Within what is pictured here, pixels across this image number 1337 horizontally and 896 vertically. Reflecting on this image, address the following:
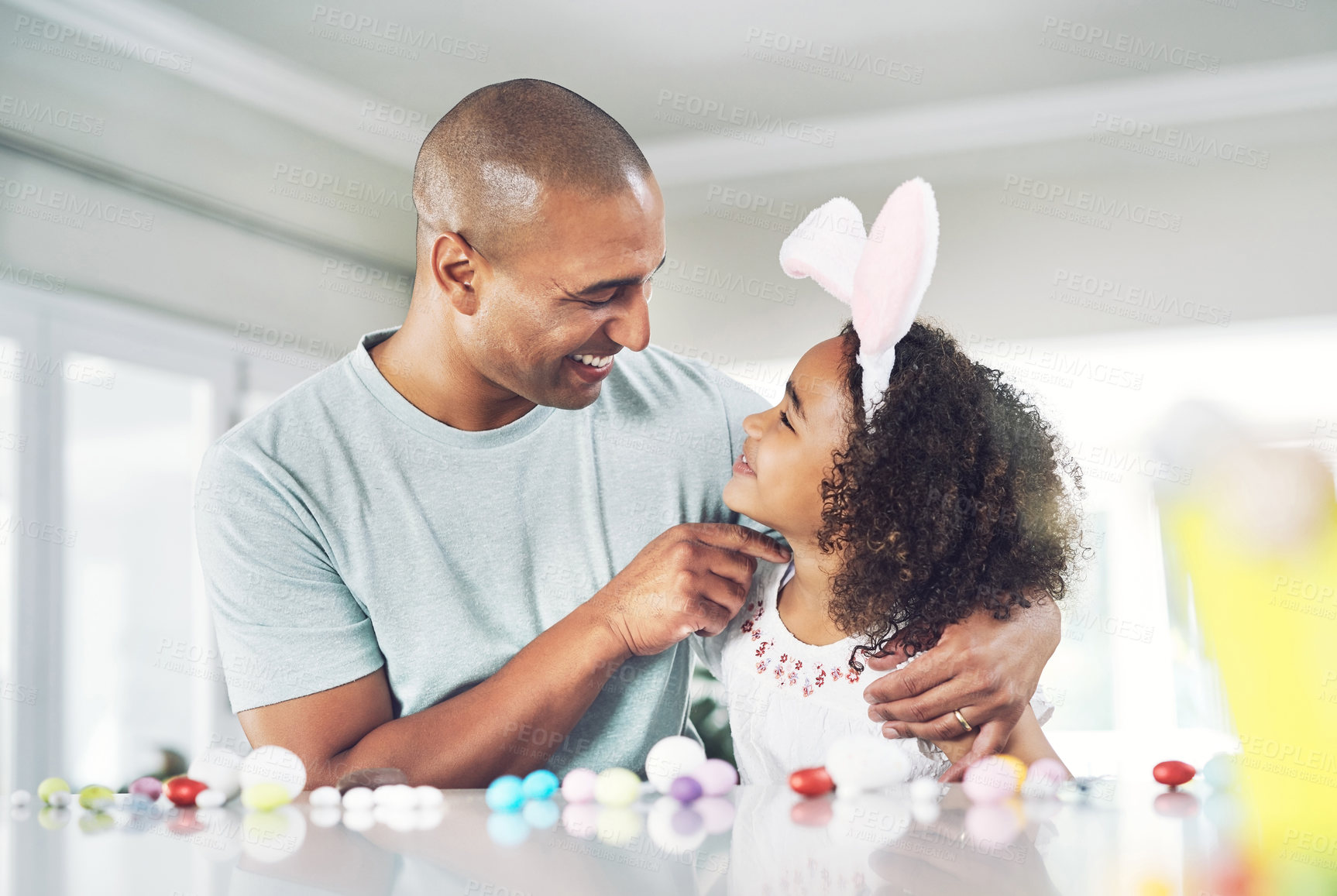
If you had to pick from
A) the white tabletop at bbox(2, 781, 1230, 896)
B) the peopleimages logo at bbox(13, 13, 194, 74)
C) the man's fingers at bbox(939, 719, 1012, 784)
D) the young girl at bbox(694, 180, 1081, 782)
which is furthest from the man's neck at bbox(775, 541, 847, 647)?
the peopleimages logo at bbox(13, 13, 194, 74)

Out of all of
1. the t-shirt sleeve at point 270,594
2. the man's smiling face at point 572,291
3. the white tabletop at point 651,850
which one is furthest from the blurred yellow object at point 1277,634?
the t-shirt sleeve at point 270,594

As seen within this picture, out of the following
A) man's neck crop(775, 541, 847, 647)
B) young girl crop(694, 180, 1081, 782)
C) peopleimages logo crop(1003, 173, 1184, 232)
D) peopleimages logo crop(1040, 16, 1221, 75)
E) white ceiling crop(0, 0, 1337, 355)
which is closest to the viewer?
young girl crop(694, 180, 1081, 782)

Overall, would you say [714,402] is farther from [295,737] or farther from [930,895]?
[930,895]

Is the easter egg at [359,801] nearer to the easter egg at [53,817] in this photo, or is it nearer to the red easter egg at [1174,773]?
the easter egg at [53,817]

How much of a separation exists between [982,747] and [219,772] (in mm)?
642

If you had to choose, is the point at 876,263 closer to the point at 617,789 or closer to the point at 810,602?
the point at 810,602

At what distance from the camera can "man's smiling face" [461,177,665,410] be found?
1001 mm

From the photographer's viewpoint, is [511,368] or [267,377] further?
[267,377]

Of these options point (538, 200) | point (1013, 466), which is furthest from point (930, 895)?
point (538, 200)

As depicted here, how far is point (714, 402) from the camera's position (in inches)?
48.8

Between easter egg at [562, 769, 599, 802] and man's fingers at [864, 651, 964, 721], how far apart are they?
27cm

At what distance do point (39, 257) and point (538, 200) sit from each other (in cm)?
205

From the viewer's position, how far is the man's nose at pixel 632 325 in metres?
1.00

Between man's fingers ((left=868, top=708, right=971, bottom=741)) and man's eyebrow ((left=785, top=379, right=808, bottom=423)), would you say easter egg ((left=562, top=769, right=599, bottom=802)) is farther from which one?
man's eyebrow ((left=785, top=379, right=808, bottom=423))
